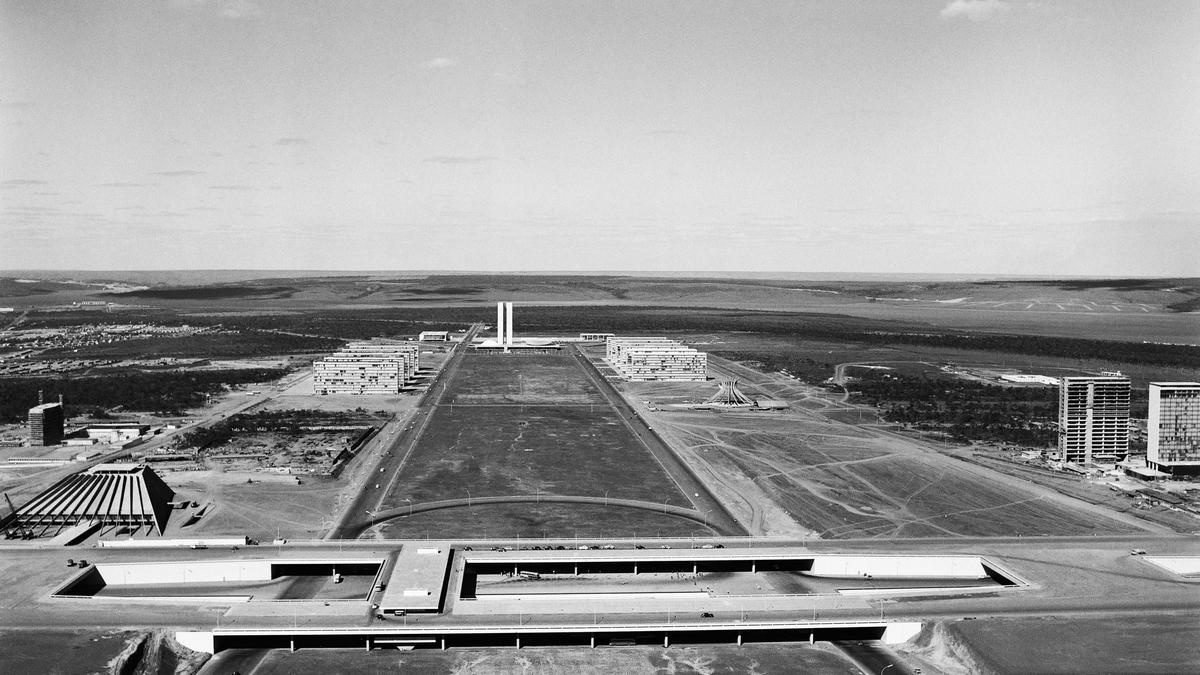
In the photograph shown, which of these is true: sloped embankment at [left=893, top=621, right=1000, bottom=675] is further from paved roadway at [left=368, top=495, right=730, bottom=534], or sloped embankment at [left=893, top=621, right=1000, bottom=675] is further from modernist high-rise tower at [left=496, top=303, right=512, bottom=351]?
modernist high-rise tower at [left=496, top=303, right=512, bottom=351]

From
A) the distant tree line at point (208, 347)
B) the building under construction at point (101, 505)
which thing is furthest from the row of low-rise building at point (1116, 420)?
the distant tree line at point (208, 347)

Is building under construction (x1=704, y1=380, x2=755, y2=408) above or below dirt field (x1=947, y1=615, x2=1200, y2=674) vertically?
above

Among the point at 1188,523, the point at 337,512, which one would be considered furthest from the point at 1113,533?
the point at 337,512

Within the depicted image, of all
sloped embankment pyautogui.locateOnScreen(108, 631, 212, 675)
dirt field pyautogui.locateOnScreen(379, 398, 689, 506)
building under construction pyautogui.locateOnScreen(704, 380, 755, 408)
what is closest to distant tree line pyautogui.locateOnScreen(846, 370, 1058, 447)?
building under construction pyautogui.locateOnScreen(704, 380, 755, 408)

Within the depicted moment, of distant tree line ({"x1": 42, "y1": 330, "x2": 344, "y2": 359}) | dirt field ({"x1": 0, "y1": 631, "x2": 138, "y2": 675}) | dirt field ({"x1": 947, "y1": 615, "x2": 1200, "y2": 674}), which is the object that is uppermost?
distant tree line ({"x1": 42, "y1": 330, "x2": 344, "y2": 359})

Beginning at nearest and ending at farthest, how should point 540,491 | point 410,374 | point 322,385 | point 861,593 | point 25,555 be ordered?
1. point 861,593
2. point 25,555
3. point 540,491
4. point 322,385
5. point 410,374

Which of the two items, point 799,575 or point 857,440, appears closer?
point 799,575

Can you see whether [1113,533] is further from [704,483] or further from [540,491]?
[540,491]
